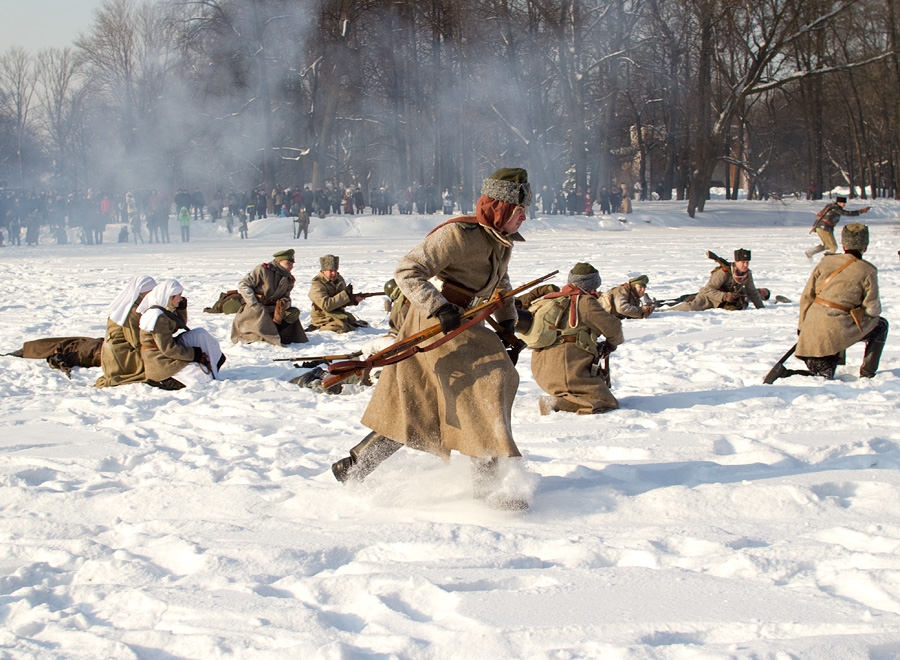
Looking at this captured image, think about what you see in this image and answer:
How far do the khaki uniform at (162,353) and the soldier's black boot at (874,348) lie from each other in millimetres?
4625

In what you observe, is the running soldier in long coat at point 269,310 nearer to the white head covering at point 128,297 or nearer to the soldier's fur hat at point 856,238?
the white head covering at point 128,297

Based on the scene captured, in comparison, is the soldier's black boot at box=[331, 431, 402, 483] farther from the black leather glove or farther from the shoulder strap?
the shoulder strap

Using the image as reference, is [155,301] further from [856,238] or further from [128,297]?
[856,238]

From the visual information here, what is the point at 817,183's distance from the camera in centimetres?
3753

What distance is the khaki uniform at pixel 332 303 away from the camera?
30.8ft

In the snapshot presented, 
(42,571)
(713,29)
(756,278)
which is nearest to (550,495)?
(42,571)

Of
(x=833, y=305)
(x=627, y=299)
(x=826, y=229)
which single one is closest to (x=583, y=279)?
(x=833, y=305)

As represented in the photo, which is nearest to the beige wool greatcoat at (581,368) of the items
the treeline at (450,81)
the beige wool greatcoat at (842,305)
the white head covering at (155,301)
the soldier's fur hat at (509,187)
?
the beige wool greatcoat at (842,305)

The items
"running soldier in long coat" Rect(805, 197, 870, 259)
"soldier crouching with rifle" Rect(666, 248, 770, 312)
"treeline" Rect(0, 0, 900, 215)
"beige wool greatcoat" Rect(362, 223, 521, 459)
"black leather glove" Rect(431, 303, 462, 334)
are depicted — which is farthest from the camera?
"treeline" Rect(0, 0, 900, 215)

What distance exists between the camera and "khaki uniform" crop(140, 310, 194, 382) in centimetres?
663

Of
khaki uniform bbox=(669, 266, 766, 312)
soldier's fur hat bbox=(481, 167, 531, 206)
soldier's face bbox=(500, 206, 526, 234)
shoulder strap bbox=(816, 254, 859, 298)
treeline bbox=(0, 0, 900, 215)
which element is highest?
treeline bbox=(0, 0, 900, 215)

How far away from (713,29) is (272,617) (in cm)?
2955

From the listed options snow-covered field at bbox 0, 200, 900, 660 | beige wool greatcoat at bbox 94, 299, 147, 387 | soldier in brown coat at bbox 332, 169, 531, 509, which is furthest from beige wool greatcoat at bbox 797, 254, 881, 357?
beige wool greatcoat at bbox 94, 299, 147, 387

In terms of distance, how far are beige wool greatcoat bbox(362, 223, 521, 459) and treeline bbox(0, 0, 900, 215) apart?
2419 centimetres
